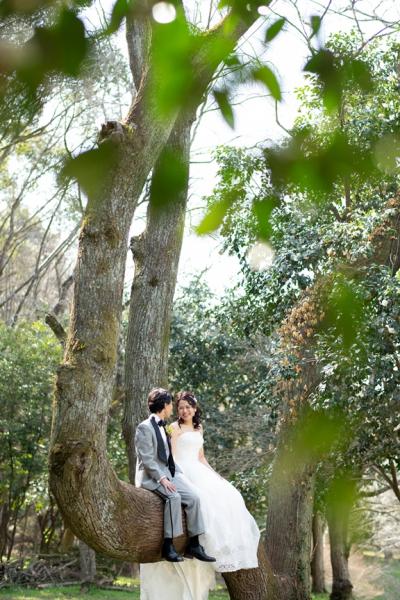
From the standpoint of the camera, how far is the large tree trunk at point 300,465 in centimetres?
831

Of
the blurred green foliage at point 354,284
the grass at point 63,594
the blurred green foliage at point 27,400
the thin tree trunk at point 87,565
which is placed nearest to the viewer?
the blurred green foliage at point 354,284

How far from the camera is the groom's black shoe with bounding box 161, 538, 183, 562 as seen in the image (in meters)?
5.03

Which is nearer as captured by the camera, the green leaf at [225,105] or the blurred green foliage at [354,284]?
the green leaf at [225,105]

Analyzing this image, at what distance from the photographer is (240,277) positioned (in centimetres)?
966

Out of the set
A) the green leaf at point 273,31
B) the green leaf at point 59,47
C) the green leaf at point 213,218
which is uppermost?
the green leaf at point 273,31

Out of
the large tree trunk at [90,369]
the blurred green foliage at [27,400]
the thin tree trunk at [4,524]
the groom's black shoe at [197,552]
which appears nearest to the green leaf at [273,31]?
the large tree trunk at [90,369]

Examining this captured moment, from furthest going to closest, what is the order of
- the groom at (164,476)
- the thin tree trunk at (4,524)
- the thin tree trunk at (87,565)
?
the thin tree trunk at (4,524), the thin tree trunk at (87,565), the groom at (164,476)

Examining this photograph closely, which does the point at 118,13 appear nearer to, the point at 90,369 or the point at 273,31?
the point at 273,31

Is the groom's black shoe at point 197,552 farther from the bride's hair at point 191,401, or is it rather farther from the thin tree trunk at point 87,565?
the thin tree trunk at point 87,565

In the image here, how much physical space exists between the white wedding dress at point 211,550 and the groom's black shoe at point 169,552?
630 mm

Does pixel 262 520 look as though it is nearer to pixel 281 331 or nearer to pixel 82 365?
pixel 281 331

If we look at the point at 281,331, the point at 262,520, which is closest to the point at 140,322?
the point at 281,331

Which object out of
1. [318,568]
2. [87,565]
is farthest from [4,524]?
[318,568]

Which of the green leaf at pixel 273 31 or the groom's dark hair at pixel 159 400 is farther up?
the groom's dark hair at pixel 159 400
